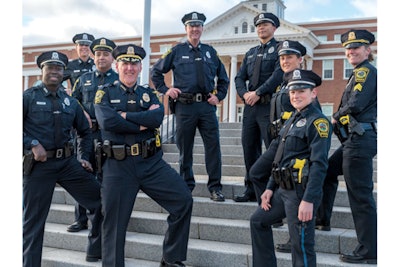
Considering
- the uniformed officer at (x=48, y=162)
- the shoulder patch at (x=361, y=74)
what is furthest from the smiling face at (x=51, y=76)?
the shoulder patch at (x=361, y=74)

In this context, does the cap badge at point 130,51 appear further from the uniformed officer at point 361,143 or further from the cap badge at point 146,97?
the uniformed officer at point 361,143

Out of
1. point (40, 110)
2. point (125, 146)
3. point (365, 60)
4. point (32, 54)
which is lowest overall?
point (125, 146)

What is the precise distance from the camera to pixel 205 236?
16.5 feet

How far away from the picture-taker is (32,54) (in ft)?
145

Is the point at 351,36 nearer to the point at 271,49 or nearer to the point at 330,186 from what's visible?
the point at 271,49

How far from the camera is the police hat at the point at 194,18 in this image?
5.55 meters

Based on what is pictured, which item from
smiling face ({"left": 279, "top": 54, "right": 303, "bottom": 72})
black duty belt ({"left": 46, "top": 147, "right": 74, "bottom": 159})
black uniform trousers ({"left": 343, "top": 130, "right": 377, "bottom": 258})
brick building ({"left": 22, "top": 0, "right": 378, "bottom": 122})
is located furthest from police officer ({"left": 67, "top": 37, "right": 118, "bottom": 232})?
brick building ({"left": 22, "top": 0, "right": 378, "bottom": 122})

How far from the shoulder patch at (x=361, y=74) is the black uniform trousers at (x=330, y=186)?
78 centimetres

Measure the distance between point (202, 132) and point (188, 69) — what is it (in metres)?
0.86

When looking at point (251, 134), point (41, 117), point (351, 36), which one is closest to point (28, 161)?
point (41, 117)

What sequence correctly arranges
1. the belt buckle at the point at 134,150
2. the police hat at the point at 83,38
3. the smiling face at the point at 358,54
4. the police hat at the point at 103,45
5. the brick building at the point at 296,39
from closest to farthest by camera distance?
1. the belt buckle at the point at 134,150
2. the smiling face at the point at 358,54
3. the police hat at the point at 103,45
4. the police hat at the point at 83,38
5. the brick building at the point at 296,39

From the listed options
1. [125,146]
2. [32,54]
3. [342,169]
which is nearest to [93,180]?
[125,146]

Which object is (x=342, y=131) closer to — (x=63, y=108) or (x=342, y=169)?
(x=342, y=169)

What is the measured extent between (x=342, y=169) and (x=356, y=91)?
0.85 m
